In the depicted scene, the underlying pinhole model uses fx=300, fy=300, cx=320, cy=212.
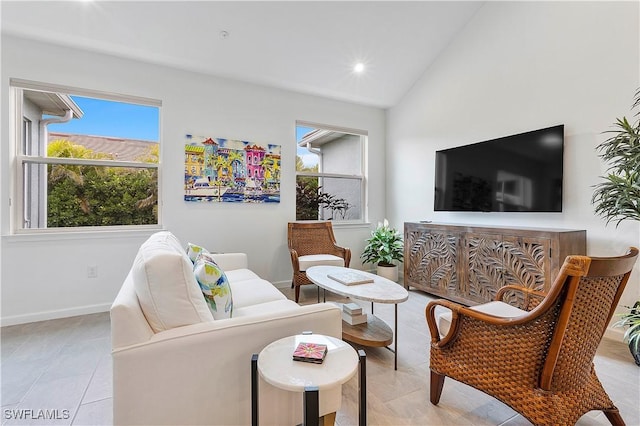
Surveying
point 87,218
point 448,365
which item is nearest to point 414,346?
point 448,365

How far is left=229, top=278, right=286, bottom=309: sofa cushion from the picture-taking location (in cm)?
207

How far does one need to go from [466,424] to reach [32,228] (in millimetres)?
3945

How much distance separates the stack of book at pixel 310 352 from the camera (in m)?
1.18

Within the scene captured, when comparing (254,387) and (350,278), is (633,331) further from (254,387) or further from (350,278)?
(254,387)

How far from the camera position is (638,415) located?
1.63 metres

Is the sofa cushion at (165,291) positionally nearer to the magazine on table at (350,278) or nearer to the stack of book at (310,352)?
the stack of book at (310,352)

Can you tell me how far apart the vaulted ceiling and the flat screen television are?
1454 mm

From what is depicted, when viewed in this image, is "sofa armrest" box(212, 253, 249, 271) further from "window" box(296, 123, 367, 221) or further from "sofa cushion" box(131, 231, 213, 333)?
"sofa cushion" box(131, 231, 213, 333)

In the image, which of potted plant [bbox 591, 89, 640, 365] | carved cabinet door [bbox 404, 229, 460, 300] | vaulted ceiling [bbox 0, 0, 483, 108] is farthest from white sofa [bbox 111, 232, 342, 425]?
vaulted ceiling [bbox 0, 0, 483, 108]

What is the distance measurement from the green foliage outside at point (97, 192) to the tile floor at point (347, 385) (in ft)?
3.68

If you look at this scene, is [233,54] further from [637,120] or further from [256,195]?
[637,120]

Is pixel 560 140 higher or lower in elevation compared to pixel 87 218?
higher

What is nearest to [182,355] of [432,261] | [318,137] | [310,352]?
[310,352]

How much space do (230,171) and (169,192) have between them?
2.41 feet
